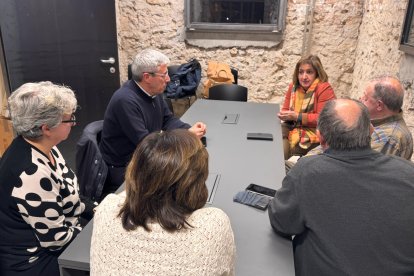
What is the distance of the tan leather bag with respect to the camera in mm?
4145

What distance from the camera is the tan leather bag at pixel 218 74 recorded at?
414 cm

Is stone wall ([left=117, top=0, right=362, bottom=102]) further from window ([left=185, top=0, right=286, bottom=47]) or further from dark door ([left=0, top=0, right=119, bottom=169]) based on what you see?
dark door ([left=0, top=0, right=119, bottom=169])

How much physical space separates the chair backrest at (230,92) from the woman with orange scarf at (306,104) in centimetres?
74

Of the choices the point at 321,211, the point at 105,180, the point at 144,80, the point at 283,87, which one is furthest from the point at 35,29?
the point at 283,87

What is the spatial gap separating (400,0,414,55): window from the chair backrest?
1.64m

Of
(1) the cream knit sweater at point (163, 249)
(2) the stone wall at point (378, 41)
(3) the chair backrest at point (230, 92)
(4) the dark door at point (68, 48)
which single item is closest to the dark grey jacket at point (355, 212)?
(1) the cream knit sweater at point (163, 249)

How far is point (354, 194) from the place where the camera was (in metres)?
1.23

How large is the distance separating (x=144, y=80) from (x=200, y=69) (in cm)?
207

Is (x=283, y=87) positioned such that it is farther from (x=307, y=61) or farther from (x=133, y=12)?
(x=133, y=12)

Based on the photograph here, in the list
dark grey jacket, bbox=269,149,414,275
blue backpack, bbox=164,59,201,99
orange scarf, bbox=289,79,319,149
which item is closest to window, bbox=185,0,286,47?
blue backpack, bbox=164,59,201,99

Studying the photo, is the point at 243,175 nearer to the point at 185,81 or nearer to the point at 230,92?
the point at 230,92

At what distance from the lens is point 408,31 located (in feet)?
7.68

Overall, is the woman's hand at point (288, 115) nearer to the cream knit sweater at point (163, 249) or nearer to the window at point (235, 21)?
the window at point (235, 21)

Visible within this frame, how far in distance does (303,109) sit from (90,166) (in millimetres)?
1814
